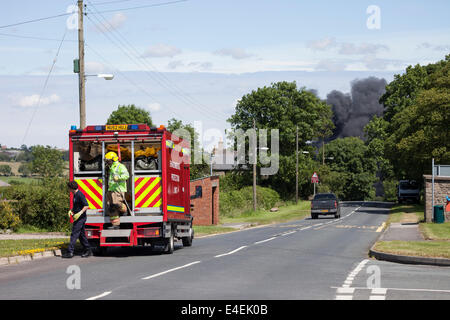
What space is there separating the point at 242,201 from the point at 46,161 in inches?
2241

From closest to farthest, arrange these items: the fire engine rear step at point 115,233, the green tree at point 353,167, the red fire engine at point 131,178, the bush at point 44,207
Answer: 1. the fire engine rear step at point 115,233
2. the red fire engine at point 131,178
3. the bush at point 44,207
4. the green tree at point 353,167

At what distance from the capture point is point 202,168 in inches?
2842

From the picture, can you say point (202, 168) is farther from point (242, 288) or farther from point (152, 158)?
point (242, 288)

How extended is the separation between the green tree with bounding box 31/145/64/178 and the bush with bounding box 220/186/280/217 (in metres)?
49.2

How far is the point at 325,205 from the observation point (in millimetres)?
48656

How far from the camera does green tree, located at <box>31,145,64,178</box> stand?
342 feet

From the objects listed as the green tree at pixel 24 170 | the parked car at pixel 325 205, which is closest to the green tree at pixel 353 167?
the green tree at pixel 24 170

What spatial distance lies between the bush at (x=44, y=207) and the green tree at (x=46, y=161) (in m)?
76.2

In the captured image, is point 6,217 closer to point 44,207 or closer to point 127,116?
point 44,207

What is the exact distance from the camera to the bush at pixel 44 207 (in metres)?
28.5

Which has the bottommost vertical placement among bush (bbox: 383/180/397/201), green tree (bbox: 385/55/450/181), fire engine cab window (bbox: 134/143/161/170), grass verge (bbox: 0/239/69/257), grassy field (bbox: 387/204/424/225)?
bush (bbox: 383/180/397/201)

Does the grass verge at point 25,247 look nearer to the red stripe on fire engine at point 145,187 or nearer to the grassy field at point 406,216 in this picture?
the red stripe on fire engine at point 145,187

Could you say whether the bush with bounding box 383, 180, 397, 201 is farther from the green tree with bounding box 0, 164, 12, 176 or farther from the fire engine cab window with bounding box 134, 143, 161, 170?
the fire engine cab window with bounding box 134, 143, 161, 170

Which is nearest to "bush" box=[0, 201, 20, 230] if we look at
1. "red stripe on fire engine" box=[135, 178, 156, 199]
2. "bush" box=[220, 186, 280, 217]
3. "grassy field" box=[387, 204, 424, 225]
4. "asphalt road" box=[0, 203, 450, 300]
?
"asphalt road" box=[0, 203, 450, 300]
